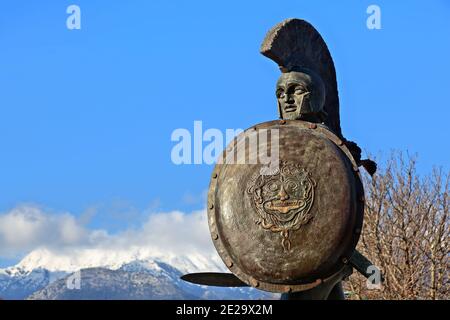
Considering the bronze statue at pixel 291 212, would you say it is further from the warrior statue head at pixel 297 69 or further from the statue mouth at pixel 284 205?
the warrior statue head at pixel 297 69

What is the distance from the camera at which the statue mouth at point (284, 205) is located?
23.0 feet

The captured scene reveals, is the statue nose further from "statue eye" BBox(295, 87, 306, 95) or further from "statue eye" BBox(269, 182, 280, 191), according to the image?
"statue eye" BBox(295, 87, 306, 95)

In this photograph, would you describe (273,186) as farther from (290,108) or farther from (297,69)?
(297,69)

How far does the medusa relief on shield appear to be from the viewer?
6.99 m

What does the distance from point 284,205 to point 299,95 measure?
116cm

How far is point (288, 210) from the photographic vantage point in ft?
23.0

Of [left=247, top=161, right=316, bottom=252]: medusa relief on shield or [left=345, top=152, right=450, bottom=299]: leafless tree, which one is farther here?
[left=345, top=152, right=450, bottom=299]: leafless tree

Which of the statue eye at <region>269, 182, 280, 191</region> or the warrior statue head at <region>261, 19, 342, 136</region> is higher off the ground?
the warrior statue head at <region>261, 19, 342, 136</region>

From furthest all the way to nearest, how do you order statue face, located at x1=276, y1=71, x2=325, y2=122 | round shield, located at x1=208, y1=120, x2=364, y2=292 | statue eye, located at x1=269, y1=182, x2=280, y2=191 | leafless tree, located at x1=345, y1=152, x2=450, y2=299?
leafless tree, located at x1=345, y1=152, x2=450, y2=299, statue face, located at x1=276, y1=71, x2=325, y2=122, statue eye, located at x1=269, y1=182, x2=280, y2=191, round shield, located at x1=208, y1=120, x2=364, y2=292

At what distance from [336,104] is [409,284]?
1913 centimetres

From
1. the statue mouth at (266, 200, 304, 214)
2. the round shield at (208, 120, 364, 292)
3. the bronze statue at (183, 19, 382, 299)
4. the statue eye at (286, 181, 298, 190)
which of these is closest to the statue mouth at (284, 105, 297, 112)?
the bronze statue at (183, 19, 382, 299)
